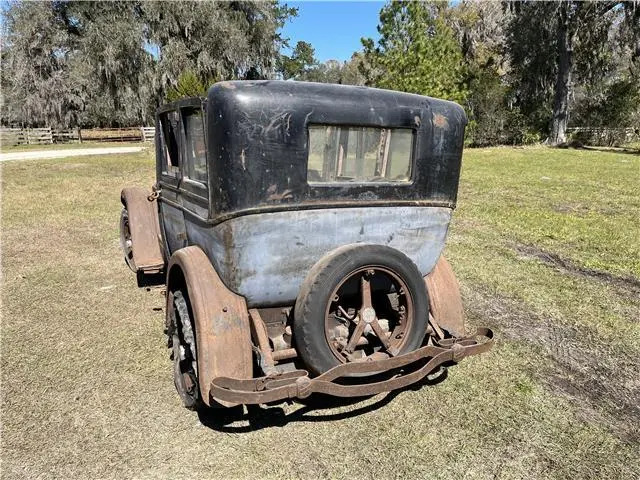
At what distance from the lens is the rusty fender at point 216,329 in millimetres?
2557

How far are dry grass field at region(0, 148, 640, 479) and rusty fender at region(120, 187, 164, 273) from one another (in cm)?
42

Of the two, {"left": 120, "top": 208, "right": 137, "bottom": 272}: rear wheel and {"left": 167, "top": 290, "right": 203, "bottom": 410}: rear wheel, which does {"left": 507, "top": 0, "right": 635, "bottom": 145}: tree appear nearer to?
{"left": 120, "top": 208, "right": 137, "bottom": 272}: rear wheel

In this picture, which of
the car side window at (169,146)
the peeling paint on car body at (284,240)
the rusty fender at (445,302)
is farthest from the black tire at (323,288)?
the car side window at (169,146)

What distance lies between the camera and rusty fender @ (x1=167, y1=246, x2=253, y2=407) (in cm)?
256

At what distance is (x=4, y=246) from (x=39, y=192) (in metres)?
5.23

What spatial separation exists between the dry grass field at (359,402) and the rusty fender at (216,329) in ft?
1.42

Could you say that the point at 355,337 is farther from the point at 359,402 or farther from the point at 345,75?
the point at 345,75

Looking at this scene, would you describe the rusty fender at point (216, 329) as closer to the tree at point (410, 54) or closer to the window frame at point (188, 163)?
the window frame at point (188, 163)

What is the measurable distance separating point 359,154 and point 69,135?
3273 centimetres

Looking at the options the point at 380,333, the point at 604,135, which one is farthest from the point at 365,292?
the point at 604,135

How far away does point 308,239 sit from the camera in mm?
2721

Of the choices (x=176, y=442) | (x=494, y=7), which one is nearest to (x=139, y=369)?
(x=176, y=442)

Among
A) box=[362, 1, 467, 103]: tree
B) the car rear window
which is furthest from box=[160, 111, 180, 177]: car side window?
box=[362, 1, 467, 103]: tree

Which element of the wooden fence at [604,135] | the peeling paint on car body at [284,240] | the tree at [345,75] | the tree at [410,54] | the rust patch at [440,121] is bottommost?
the peeling paint on car body at [284,240]
